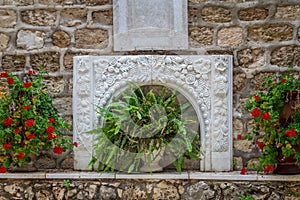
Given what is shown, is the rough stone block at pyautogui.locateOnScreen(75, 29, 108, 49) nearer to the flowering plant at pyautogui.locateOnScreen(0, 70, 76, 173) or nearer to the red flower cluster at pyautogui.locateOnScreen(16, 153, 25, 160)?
the flowering plant at pyautogui.locateOnScreen(0, 70, 76, 173)

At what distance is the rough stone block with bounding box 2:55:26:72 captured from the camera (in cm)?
366

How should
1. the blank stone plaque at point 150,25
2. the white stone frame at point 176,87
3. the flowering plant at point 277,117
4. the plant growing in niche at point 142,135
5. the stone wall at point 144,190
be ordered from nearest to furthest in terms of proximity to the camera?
the flowering plant at point 277,117, the stone wall at point 144,190, the plant growing in niche at point 142,135, the white stone frame at point 176,87, the blank stone plaque at point 150,25

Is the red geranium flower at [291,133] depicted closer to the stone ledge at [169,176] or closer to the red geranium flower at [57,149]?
the stone ledge at [169,176]

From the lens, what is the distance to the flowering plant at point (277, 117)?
3076 millimetres

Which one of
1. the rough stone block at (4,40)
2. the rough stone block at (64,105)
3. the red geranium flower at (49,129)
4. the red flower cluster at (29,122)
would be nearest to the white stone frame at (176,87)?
the rough stone block at (64,105)

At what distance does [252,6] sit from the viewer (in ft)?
11.7

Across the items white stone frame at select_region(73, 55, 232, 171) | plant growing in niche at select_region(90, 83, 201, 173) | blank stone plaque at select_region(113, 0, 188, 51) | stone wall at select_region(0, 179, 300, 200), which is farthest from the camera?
blank stone plaque at select_region(113, 0, 188, 51)

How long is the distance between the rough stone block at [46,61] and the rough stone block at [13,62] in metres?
0.09

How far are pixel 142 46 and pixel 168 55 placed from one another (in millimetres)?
243

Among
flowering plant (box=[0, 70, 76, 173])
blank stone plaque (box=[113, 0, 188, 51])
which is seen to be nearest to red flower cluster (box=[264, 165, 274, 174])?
blank stone plaque (box=[113, 0, 188, 51])

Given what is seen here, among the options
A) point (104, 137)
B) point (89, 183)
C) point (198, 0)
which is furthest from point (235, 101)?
point (89, 183)

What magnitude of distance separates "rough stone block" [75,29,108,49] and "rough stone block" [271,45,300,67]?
148 cm

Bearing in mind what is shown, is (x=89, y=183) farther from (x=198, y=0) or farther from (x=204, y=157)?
(x=198, y=0)

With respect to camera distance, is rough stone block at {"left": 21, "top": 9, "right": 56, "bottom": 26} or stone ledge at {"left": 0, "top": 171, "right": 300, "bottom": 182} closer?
stone ledge at {"left": 0, "top": 171, "right": 300, "bottom": 182}
